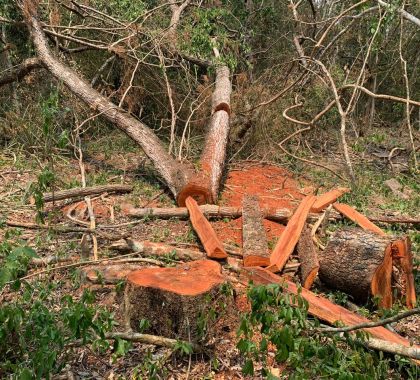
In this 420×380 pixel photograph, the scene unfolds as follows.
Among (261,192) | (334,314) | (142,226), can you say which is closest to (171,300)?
(334,314)

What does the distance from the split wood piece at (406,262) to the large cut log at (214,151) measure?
2.41 m

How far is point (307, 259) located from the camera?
4.46 meters

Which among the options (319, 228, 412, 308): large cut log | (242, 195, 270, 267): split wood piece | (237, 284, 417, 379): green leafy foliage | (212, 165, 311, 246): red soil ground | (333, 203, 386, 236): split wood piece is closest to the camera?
(237, 284, 417, 379): green leafy foliage

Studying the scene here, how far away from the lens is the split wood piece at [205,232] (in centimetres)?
454

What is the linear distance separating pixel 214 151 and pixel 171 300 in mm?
3692

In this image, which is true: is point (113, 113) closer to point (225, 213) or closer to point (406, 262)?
point (225, 213)

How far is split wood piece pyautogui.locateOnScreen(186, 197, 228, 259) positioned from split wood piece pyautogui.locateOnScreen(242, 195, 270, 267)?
0.75ft

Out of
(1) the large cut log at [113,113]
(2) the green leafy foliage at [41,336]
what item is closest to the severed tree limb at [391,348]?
(2) the green leafy foliage at [41,336]

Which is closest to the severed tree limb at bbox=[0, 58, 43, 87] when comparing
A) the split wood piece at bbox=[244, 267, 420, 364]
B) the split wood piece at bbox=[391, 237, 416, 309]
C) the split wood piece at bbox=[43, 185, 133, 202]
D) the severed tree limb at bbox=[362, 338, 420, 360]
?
the split wood piece at bbox=[43, 185, 133, 202]

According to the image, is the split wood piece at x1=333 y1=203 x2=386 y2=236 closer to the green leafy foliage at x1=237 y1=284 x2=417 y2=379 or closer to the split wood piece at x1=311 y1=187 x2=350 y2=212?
the split wood piece at x1=311 y1=187 x2=350 y2=212

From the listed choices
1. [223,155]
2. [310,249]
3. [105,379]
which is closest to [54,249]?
[105,379]

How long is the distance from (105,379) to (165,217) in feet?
8.89

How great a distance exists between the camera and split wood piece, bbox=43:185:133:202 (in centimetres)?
585

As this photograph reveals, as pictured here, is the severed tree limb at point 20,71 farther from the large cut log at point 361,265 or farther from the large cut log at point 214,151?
the large cut log at point 361,265
